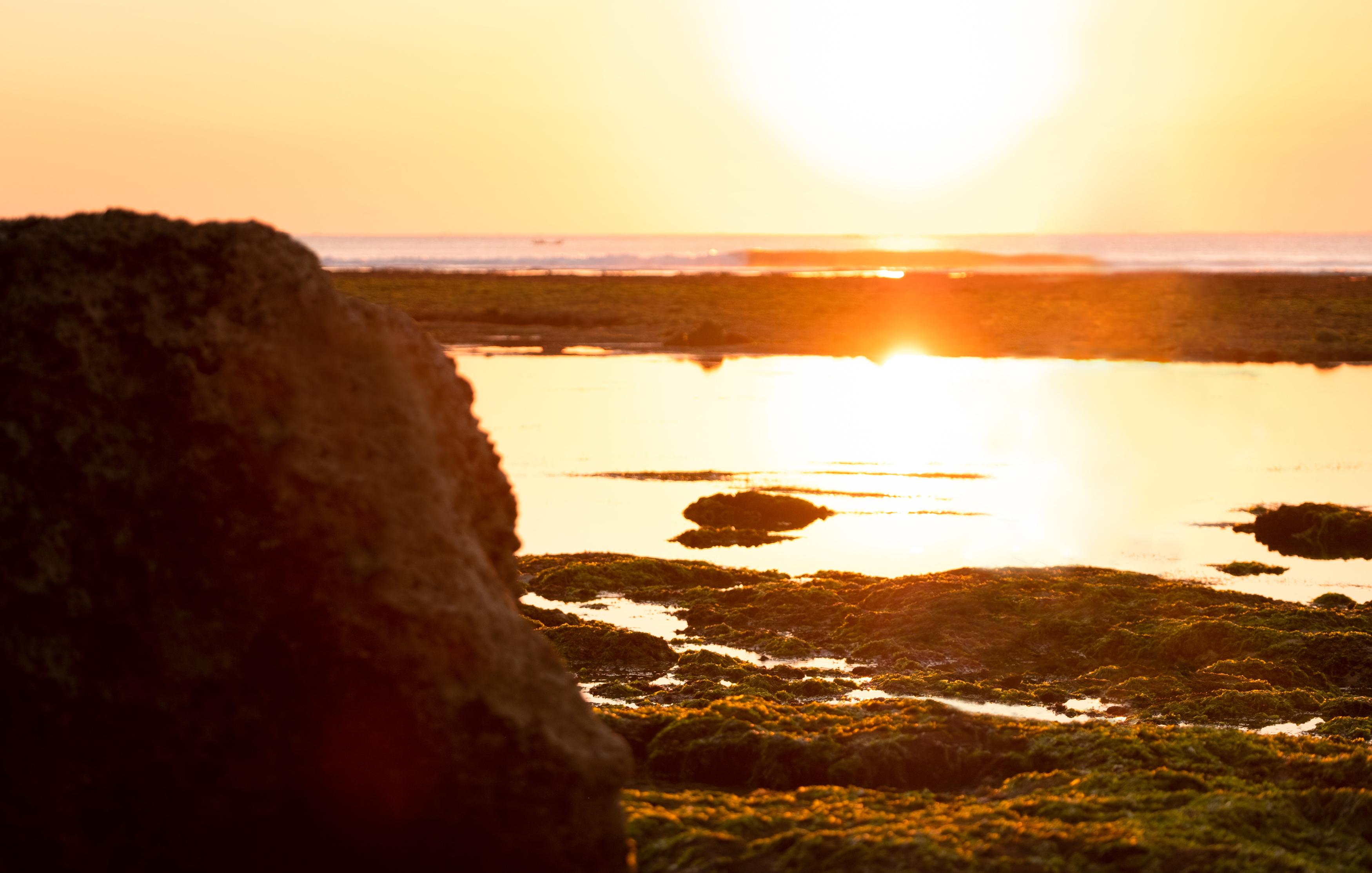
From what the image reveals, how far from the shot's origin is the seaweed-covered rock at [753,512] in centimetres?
1413

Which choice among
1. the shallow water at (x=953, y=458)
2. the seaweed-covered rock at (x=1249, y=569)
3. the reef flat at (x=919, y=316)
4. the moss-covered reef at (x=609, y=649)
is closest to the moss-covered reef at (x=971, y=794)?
the moss-covered reef at (x=609, y=649)

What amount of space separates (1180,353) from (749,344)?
1181 cm

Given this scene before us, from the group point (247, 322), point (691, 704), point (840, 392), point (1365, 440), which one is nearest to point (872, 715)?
point (691, 704)

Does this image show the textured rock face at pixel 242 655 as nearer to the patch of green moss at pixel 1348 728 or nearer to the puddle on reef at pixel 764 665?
the puddle on reef at pixel 764 665

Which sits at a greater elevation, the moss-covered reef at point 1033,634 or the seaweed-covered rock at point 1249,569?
the seaweed-covered rock at point 1249,569

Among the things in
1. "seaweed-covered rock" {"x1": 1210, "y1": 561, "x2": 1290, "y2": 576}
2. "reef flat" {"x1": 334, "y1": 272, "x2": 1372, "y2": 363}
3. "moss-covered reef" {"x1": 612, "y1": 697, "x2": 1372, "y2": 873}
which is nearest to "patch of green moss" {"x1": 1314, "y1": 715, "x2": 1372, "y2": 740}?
"moss-covered reef" {"x1": 612, "y1": 697, "x2": 1372, "y2": 873}

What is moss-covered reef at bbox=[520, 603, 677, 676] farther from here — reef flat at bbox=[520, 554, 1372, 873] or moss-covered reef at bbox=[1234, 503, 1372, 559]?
moss-covered reef at bbox=[1234, 503, 1372, 559]

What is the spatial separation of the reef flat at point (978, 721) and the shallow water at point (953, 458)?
1416 mm

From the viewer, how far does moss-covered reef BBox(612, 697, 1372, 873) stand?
215 inches

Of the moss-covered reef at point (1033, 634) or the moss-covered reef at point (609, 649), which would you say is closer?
the moss-covered reef at point (1033, 634)

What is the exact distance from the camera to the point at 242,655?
4719mm

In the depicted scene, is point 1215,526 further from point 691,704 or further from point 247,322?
point 247,322

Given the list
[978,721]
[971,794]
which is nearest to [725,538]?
[978,721]

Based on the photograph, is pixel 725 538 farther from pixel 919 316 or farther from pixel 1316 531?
pixel 919 316
